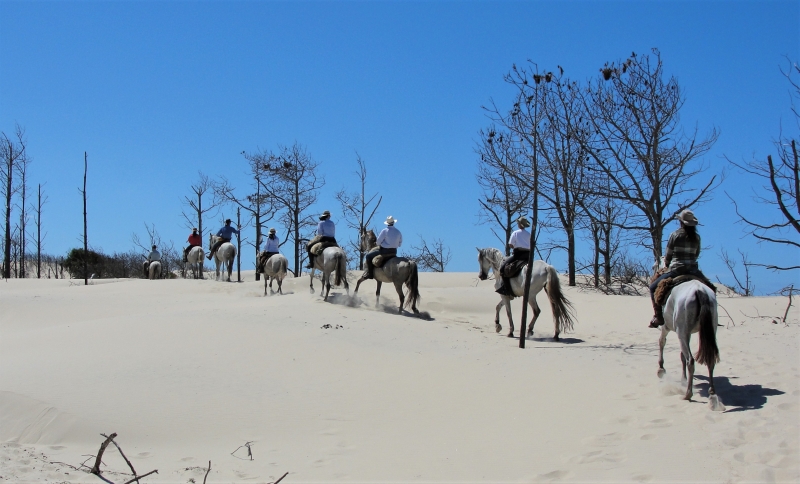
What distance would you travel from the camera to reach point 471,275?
27750mm

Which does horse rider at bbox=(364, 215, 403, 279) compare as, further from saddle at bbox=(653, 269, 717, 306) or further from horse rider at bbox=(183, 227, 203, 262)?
horse rider at bbox=(183, 227, 203, 262)

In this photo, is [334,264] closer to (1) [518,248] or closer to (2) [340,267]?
(2) [340,267]

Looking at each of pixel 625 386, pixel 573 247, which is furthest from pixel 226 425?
pixel 573 247

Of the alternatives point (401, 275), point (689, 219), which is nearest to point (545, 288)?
point (401, 275)

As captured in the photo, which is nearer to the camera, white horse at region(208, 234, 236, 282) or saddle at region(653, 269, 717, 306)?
saddle at region(653, 269, 717, 306)

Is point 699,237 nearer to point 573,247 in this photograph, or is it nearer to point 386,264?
point 386,264

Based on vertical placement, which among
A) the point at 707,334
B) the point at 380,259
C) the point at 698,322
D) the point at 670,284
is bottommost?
the point at 707,334

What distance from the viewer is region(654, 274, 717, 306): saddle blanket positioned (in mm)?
8906

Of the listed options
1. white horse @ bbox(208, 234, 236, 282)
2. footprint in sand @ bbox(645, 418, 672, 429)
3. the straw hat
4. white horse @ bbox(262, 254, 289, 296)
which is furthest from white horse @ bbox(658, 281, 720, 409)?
white horse @ bbox(208, 234, 236, 282)

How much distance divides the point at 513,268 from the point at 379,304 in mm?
4328

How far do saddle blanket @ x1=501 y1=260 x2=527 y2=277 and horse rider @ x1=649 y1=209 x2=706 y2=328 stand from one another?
14.9ft

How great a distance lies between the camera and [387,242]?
16.1 m

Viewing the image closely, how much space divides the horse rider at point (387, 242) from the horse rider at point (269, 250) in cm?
546

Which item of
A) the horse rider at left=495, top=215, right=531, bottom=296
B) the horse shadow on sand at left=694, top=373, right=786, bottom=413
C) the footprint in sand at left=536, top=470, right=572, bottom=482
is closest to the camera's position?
the footprint in sand at left=536, top=470, right=572, bottom=482
